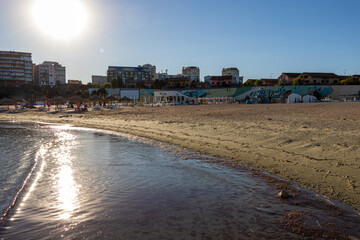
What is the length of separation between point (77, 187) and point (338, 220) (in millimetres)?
4668

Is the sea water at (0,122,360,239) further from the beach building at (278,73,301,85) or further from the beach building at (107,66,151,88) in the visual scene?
the beach building at (107,66,151,88)

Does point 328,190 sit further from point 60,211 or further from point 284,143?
point 60,211

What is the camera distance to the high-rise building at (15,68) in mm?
84250

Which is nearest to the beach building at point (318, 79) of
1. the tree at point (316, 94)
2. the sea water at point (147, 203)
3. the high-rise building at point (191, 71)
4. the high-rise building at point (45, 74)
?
the tree at point (316, 94)

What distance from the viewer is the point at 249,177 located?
5523mm

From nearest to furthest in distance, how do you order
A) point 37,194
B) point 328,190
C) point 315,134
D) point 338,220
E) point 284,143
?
point 338,220
point 328,190
point 37,194
point 284,143
point 315,134

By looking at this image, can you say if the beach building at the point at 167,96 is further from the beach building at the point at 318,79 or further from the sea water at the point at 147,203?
the sea water at the point at 147,203

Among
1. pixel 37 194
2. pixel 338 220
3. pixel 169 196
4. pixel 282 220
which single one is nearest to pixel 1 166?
pixel 37 194

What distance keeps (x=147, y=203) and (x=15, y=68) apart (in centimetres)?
10068

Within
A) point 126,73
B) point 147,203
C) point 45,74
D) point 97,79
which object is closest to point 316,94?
point 147,203

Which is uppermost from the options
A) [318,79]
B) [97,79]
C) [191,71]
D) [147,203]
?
[191,71]

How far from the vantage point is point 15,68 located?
86.6 meters

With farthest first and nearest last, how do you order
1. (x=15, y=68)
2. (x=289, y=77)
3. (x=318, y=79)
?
(x=15, y=68) < (x=289, y=77) < (x=318, y=79)

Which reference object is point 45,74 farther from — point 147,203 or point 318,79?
point 147,203
